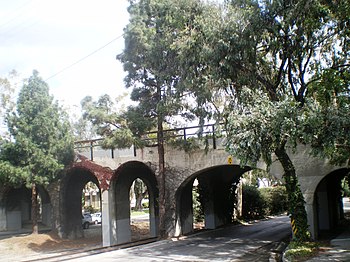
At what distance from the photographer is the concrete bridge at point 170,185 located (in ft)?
64.5

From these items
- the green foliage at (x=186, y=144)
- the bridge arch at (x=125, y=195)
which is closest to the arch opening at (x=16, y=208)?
the bridge arch at (x=125, y=195)

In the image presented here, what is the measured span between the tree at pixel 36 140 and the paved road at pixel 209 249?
21.3 ft

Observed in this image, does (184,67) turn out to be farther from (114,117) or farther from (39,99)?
(39,99)

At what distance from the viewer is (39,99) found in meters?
24.9

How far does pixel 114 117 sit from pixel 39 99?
6.33 meters

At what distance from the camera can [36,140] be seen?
24.4 m

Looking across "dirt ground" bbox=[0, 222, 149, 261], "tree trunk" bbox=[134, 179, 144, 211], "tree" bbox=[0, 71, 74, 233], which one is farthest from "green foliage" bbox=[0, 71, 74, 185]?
"tree trunk" bbox=[134, 179, 144, 211]

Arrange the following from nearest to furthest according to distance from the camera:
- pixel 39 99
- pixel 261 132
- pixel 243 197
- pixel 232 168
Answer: pixel 261 132 < pixel 39 99 < pixel 232 168 < pixel 243 197

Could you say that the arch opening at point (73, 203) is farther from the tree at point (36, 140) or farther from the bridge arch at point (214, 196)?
the bridge arch at point (214, 196)

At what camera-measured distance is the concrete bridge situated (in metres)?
19.7

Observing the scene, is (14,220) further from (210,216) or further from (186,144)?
(186,144)

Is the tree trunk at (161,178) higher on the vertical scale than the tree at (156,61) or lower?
lower

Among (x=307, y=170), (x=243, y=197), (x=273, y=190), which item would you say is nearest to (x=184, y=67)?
(x=307, y=170)

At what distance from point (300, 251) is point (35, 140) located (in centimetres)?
1669
